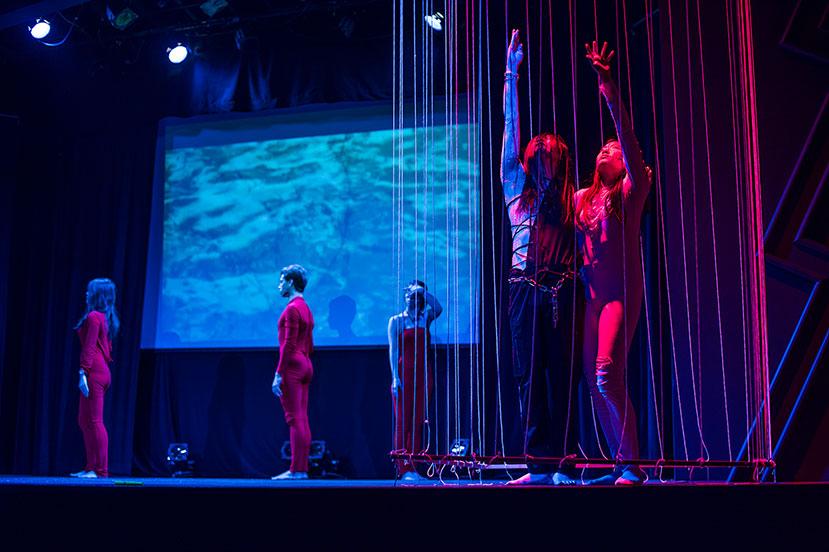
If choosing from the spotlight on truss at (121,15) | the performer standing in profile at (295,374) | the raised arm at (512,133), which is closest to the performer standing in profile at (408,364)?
the performer standing in profile at (295,374)

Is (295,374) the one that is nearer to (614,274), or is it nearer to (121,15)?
(614,274)

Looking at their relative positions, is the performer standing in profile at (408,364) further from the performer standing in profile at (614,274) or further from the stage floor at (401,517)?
the stage floor at (401,517)

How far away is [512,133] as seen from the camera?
352cm

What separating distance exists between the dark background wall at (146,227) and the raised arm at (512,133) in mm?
2671

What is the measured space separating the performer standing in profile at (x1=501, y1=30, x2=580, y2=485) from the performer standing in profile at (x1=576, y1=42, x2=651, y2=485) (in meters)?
0.08

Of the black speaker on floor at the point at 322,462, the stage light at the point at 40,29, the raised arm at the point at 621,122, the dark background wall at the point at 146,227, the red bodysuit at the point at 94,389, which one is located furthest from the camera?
the stage light at the point at 40,29

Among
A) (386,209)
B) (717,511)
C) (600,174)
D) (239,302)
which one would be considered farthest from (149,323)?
(717,511)

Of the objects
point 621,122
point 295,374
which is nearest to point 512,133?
point 621,122

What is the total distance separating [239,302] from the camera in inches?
302

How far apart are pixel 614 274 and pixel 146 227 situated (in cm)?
562

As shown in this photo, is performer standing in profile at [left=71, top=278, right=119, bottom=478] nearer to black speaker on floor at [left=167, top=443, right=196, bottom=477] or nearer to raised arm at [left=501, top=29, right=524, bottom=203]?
black speaker on floor at [left=167, top=443, right=196, bottom=477]

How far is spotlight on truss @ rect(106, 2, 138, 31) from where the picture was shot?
24.0 ft

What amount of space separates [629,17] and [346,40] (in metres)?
2.27

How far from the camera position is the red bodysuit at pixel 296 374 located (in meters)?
5.68
